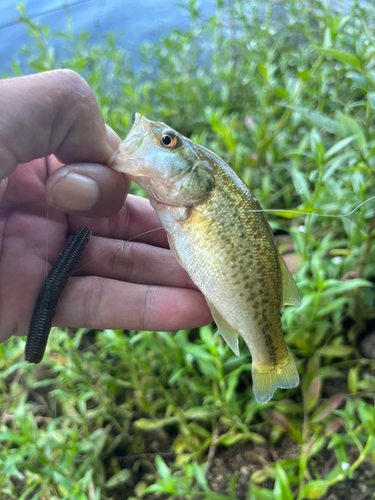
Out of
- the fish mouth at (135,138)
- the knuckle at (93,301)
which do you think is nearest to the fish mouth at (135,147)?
the fish mouth at (135,138)

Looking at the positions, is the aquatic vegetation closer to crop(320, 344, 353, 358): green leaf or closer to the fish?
crop(320, 344, 353, 358): green leaf

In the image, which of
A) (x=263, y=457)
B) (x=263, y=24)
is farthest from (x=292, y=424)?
(x=263, y=24)

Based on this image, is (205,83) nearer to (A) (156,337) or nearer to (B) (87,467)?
(A) (156,337)

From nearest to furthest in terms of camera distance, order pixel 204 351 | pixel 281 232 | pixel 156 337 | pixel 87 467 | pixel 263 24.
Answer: pixel 204 351
pixel 87 467
pixel 156 337
pixel 281 232
pixel 263 24

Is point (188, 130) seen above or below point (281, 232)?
above

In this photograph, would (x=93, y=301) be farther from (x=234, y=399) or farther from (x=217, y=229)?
(x=234, y=399)

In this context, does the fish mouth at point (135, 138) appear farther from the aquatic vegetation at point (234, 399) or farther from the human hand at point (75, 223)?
the aquatic vegetation at point (234, 399)

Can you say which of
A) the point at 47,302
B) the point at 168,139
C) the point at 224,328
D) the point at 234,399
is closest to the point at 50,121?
the point at 168,139
